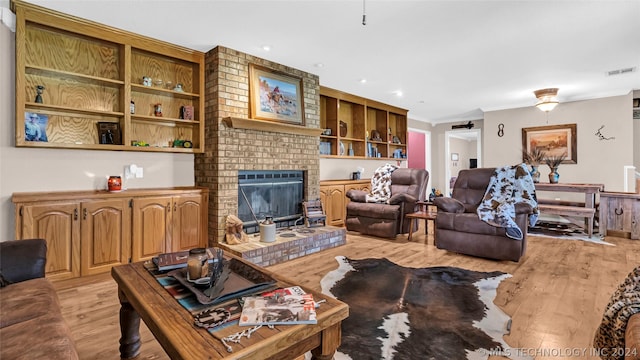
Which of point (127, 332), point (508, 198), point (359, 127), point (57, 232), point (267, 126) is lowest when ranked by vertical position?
point (127, 332)

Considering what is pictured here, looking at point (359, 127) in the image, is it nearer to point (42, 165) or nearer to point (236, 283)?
point (42, 165)

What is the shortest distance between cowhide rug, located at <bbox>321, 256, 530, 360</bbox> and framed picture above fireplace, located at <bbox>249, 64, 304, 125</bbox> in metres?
2.23

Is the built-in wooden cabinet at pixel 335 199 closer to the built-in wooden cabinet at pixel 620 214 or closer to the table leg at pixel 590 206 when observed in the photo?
the table leg at pixel 590 206

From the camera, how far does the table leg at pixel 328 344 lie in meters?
1.23

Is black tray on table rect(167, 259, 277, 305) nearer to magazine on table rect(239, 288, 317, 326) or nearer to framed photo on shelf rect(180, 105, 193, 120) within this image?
magazine on table rect(239, 288, 317, 326)

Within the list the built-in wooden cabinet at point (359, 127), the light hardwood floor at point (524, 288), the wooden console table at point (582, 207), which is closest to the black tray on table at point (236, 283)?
the light hardwood floor at point (524, 288)

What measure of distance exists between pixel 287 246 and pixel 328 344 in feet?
7.87

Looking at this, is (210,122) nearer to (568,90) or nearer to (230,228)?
(230,228)

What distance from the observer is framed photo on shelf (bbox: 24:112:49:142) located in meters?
2.86

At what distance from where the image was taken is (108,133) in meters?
3.29

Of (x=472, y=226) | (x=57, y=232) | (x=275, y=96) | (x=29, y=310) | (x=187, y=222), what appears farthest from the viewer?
(x=275, y=96)

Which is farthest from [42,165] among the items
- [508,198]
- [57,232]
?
[508,198]

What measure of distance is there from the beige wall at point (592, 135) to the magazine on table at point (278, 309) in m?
6.93

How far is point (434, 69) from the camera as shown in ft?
14.5
